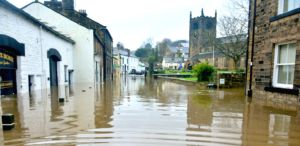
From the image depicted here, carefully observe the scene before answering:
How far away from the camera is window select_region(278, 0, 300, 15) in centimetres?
579

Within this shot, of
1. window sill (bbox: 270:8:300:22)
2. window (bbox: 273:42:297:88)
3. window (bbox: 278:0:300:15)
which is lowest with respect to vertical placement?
window (bbox: 273:42:297:88)

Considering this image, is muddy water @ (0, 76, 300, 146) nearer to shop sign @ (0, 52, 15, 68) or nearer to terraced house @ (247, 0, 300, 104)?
terraced house @ (247, 0, 300, 104)

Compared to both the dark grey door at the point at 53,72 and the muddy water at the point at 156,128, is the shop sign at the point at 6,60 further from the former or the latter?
the dark grey door at the point at 53,72

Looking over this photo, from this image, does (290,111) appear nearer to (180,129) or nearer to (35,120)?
(180,129)

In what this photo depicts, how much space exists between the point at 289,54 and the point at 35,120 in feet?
27.6

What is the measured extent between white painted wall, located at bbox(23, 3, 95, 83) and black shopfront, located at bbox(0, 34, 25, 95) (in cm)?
861

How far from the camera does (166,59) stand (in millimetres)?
71125


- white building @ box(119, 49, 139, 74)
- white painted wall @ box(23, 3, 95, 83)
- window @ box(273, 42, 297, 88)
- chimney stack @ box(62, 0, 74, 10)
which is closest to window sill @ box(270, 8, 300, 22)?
window @ box(273, 42, 297, 88)

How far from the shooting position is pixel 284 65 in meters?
6.21

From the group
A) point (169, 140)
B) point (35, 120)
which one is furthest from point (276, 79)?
point (35, 120)

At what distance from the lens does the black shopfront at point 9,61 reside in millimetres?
8062

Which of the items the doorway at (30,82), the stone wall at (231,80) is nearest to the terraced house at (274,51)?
the stone wall at (231,80)

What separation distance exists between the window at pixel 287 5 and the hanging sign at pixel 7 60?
12.4 meters

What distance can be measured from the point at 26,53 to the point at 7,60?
148cm
